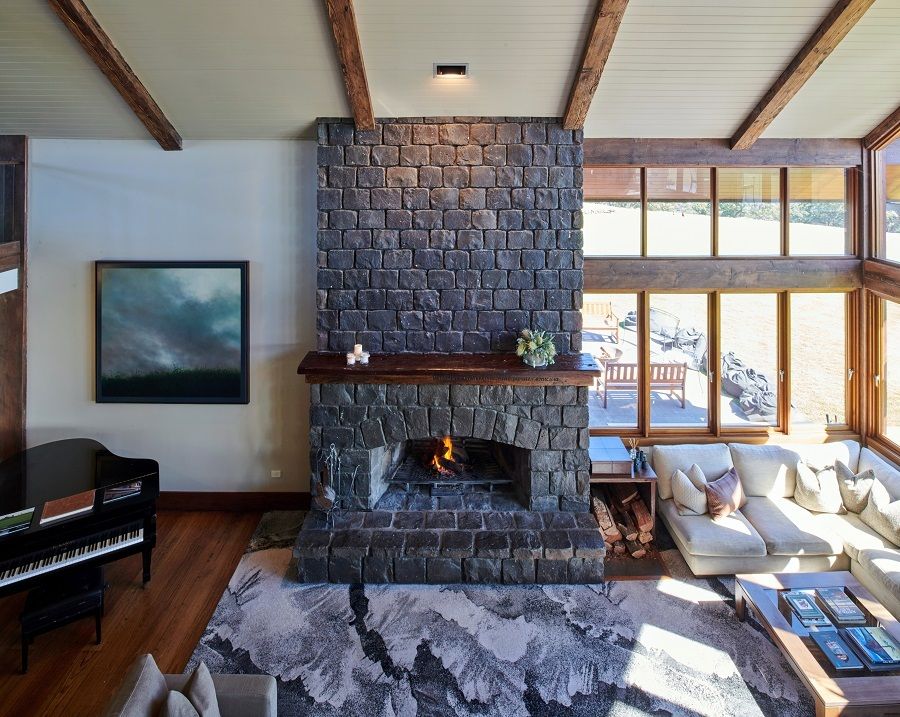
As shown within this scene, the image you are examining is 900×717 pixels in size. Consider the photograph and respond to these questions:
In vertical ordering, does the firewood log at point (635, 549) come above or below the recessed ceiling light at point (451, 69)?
below

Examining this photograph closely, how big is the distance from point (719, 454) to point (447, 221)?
137 inches

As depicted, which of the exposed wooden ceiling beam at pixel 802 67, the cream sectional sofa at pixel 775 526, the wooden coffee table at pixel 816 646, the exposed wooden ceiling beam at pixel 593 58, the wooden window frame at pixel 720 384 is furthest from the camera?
the wooden window frame at pixel 720 384

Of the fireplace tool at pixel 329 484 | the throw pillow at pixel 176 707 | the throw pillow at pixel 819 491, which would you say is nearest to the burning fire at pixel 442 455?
the fireplace tool at pixel 329 484

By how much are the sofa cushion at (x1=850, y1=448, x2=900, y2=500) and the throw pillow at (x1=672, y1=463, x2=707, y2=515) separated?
1.63m

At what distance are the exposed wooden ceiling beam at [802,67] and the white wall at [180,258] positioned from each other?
13.5 feet

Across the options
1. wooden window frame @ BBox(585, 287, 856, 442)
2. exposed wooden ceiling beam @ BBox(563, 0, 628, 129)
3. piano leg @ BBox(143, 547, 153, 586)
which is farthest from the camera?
wooden window frame @ BBox(585, 287, 856, 442)

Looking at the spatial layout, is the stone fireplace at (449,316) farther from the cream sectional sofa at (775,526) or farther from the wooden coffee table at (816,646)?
the wooden coffee table at (816,646)

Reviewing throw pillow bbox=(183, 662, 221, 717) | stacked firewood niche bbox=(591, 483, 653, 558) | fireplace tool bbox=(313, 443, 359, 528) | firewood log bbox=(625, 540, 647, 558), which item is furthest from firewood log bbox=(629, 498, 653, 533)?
throw pillow bbox=(183, 662, 221, 717)

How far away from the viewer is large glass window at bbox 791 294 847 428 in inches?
272

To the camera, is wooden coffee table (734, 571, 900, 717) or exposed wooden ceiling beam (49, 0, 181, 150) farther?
exposed wooden ceiling beam (49, 0, 181, 150)

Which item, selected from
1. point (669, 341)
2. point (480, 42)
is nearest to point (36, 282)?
point (480, 42)

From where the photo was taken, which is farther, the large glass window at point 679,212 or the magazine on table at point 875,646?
the large glass window at point 679,212

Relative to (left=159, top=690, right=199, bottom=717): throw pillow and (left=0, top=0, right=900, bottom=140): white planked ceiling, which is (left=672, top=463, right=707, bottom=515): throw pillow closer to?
(left=0, top=0, right=900, bottom=140): white planked ceiling

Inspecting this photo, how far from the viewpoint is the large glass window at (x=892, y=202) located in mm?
6461
